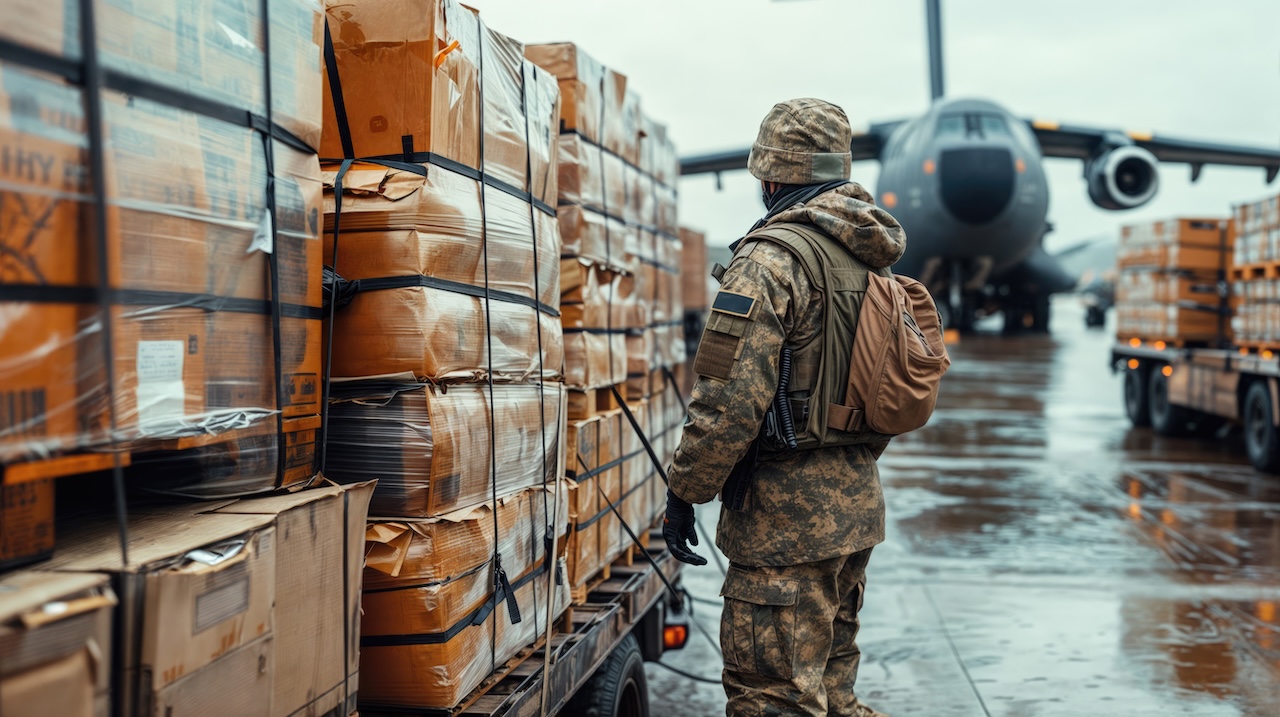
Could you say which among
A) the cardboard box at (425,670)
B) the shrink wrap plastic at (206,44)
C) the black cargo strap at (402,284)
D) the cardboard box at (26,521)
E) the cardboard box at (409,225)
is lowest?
the cardboard box at (425,670)

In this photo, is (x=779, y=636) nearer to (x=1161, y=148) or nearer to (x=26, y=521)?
(x=26, y=521)

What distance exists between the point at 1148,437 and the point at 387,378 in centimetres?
1324

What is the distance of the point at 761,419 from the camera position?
289cm

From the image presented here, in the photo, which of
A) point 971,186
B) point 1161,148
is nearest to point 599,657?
point 971,186

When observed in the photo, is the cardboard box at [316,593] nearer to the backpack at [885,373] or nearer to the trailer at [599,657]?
the trailer at [599,657]

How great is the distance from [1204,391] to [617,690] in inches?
438

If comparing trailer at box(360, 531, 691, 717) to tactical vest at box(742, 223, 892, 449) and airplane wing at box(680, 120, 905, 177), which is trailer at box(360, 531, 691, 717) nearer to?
tactical vest at box(742, 223, 892, 449)

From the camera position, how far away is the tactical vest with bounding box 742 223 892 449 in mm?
2980

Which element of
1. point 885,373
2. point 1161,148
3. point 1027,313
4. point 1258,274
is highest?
point 1161,148

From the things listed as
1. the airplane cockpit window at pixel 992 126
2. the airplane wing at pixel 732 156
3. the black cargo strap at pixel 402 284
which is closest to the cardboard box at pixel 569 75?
the black cargo strap at pixel 402 284

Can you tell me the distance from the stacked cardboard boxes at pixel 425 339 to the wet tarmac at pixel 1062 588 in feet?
7.88

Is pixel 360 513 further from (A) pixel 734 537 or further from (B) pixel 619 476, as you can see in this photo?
(B) pixel 619 476

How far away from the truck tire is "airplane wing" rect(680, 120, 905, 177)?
21.4 meters

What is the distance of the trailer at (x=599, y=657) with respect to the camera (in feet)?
8.52
